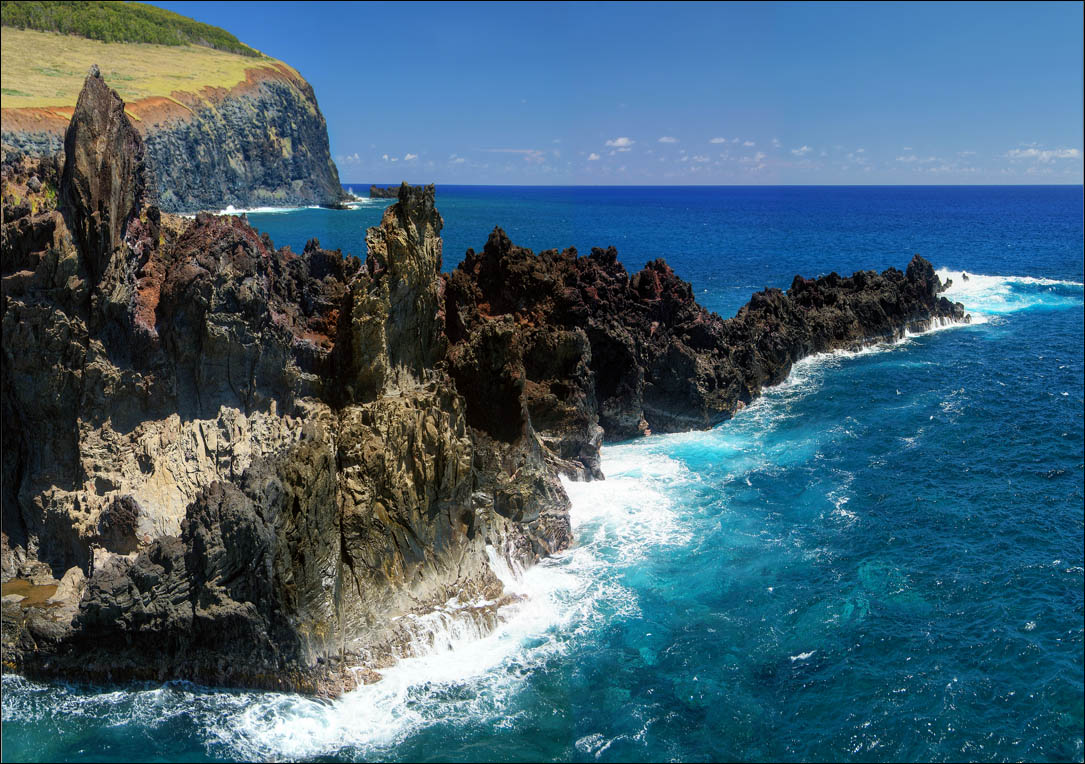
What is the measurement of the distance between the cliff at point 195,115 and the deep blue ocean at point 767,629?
81.5m

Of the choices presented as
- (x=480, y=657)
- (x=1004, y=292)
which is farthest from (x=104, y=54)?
(x=480, y=657)

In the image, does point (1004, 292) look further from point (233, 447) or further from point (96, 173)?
point (96, 173)

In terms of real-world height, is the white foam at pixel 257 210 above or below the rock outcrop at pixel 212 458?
above

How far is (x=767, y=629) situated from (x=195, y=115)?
145 meters

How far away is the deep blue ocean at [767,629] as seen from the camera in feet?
56.3

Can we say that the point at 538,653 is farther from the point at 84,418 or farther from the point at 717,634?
the point at 84,418

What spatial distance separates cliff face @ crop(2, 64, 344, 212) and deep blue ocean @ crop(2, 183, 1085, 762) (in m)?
Answer: 92.2

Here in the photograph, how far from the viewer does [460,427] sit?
78.7ft

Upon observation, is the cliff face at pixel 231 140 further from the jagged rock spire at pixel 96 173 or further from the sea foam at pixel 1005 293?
the sea foam at pixel 1005 293

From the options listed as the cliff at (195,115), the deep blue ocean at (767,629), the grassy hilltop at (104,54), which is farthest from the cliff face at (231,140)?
the deep blue ocean at (767,629)

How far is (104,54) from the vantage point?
132 m

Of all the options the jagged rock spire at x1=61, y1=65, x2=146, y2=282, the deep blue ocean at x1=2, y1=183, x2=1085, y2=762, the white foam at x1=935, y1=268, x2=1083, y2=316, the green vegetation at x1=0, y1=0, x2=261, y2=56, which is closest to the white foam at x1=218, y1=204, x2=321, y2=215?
the green vegetation at x1=0, y1=0, x2=261, y2=56

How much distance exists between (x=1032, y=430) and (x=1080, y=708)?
23.3 meters

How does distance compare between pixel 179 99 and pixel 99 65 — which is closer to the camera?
pixel 99 65
